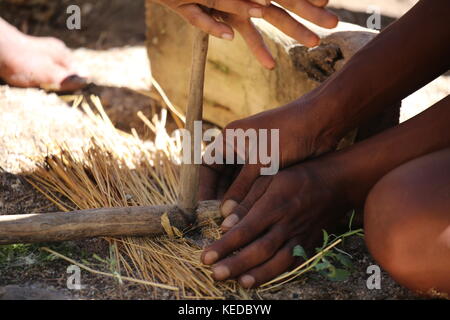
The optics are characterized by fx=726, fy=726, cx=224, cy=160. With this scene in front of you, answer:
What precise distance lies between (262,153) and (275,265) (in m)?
0.27

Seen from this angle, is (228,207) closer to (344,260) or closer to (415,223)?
(344,260)

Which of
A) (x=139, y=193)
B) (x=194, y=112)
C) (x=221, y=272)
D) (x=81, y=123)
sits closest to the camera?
(x=221, y=272)

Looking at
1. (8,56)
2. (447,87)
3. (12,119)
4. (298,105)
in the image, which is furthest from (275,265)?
(8,56)

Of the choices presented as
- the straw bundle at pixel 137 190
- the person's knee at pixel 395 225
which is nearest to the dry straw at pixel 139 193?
the straw bundle at pixel 137 190

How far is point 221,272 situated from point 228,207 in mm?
205

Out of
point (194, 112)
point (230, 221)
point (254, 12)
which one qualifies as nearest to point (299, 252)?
point (230, 221)

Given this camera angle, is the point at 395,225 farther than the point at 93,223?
No

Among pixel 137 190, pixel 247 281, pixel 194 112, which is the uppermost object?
pixel 194 112

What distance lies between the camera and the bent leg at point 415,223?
4.32 ft

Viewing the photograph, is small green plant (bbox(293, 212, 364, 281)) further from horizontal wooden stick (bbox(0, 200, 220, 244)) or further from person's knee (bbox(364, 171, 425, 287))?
horizontal wooden stick (bbox(0, 200, 220, 244))

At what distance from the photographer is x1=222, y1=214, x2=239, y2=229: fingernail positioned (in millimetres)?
1536

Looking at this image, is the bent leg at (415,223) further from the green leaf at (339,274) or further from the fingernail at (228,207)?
the fingernail at (228,207)

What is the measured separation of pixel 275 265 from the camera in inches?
58.1

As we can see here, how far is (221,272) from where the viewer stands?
143 cm
